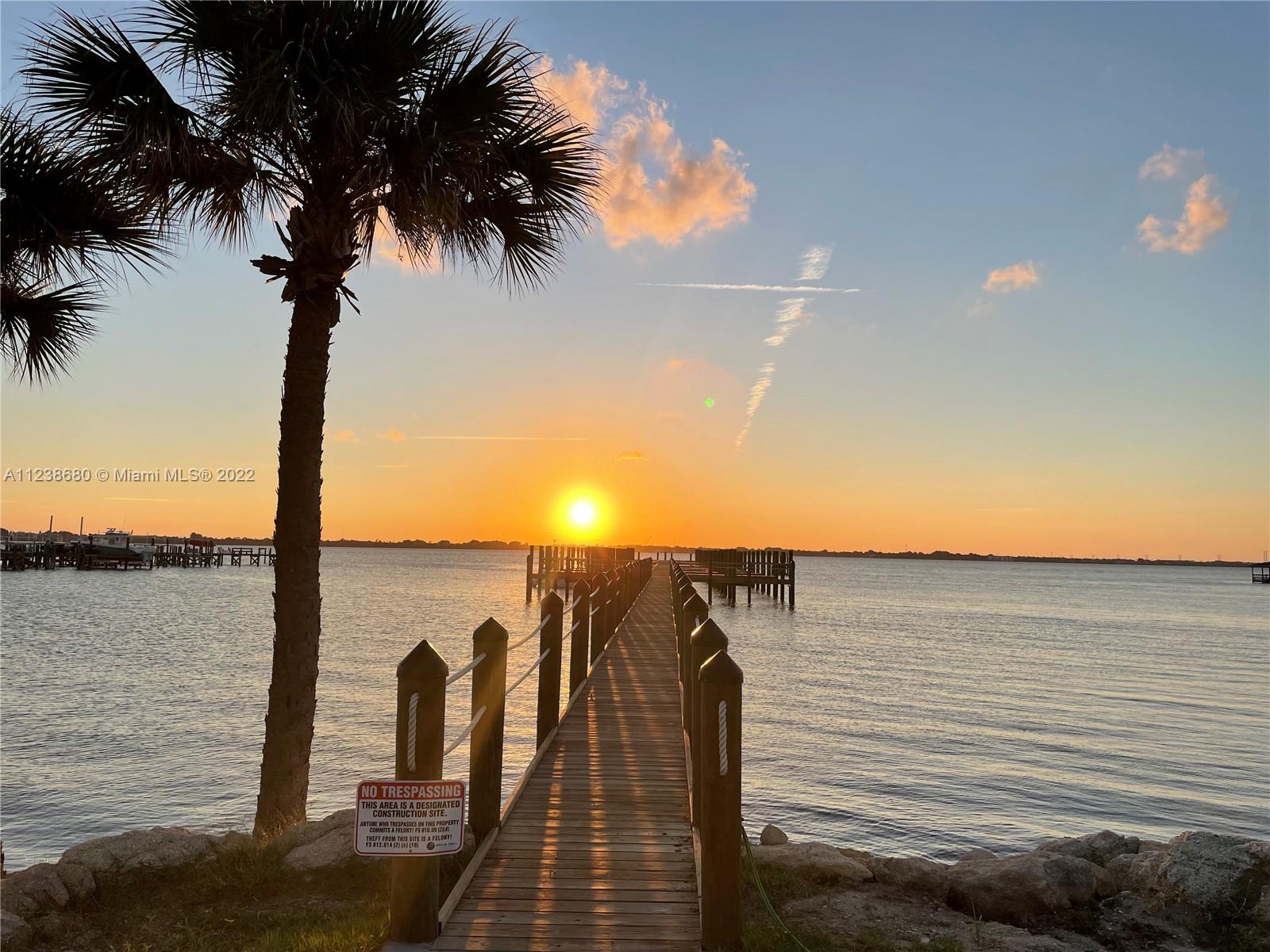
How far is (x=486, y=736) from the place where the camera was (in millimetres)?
5824

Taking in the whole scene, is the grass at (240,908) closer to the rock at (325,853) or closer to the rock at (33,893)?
the rock at (325,853)

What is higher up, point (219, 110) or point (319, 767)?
point (219, 110)

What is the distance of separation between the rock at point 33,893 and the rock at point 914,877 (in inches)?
225

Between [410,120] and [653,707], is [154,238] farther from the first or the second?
[653,707]

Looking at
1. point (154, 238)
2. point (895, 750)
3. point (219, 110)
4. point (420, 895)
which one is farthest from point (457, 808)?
point (895, 750)

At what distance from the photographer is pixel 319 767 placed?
15.1 metres

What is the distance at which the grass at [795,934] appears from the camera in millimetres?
4934

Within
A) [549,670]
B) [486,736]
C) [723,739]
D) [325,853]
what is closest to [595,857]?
[486,736]

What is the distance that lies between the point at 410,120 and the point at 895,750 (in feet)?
47.0

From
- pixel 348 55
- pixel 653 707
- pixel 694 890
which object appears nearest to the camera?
pixel 694 890

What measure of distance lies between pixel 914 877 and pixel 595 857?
2.77 m

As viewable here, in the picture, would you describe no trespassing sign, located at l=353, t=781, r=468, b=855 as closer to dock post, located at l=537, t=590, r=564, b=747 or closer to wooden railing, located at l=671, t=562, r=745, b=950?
wooden railing, located at l=671, t=562, r=745, b=950

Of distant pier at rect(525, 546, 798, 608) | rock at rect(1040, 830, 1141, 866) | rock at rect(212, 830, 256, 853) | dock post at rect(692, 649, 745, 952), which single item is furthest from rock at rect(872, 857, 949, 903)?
distant pier at rect(525, 546, 798, 608)

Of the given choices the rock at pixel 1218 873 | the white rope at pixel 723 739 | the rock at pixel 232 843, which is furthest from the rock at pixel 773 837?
the white rope at pixel 723 739
